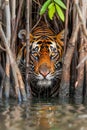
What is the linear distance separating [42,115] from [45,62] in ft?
3.80

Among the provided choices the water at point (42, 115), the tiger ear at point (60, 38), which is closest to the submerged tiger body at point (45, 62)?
the tiger ear at point (60, 38)

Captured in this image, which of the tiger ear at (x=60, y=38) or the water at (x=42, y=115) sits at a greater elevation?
the tiger ear at (x=60, y=38)

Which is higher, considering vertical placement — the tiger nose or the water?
the tiger nose

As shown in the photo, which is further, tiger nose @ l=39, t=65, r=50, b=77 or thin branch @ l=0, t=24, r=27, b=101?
tiger nose @ l=39, t=65, r=50, b=77

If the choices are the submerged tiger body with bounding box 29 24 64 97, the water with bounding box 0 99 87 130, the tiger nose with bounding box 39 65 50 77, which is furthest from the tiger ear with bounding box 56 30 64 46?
the water with bounding box 0 99 87 130

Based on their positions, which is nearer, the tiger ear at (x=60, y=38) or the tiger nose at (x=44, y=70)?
the tiger nose at (x=44, y=70)

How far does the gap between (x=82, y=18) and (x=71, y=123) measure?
139 cm

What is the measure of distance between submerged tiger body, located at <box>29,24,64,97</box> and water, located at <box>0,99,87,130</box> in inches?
11.0

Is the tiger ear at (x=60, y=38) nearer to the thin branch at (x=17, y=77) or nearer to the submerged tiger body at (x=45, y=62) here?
the submerged tiger body at (x=45, y=62)

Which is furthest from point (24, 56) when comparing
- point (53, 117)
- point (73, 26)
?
point (53, 117)

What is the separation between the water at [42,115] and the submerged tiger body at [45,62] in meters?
0.28

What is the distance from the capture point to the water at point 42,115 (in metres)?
4.67

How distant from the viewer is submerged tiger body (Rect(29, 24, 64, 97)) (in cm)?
623

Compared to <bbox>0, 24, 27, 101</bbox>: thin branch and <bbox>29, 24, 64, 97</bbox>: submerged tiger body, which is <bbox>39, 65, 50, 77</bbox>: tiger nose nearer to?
<bbox>29, 24, 64, 97</bbox>: submerged tiger body
